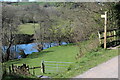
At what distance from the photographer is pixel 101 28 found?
1812 cm

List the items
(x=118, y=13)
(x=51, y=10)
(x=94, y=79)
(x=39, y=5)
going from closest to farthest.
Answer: (x=94, y=79), (x=118, y=13), (x=51, y=10), (x=39, y=5)

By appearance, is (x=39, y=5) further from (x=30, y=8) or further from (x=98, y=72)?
(x=98, y=72)

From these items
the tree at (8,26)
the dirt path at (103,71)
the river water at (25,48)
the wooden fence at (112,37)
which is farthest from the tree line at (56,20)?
the dirt path at (103,71)

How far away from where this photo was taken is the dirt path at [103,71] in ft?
21.6

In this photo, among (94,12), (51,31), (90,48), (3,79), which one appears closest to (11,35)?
(51,31)

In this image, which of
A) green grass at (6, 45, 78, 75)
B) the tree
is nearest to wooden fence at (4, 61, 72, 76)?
green grass at (6, 45, 78, 75)

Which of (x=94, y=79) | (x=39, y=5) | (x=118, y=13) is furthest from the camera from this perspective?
(x=39, y=5)

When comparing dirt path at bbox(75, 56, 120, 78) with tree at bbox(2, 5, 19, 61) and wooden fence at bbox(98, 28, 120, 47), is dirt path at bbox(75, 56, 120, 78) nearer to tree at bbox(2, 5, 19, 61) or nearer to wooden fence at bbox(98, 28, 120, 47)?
wooden fence at bbox(98, 28, 120, 47)

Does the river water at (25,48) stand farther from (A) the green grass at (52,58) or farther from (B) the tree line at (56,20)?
(A) the green grass at (52,58)

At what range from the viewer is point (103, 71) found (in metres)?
7.13

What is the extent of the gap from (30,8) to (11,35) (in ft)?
34.7

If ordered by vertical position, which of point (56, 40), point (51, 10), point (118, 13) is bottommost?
point (56, 40)

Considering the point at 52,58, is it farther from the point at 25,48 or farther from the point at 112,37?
the point at 25,48

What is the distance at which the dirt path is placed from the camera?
21.6ft
